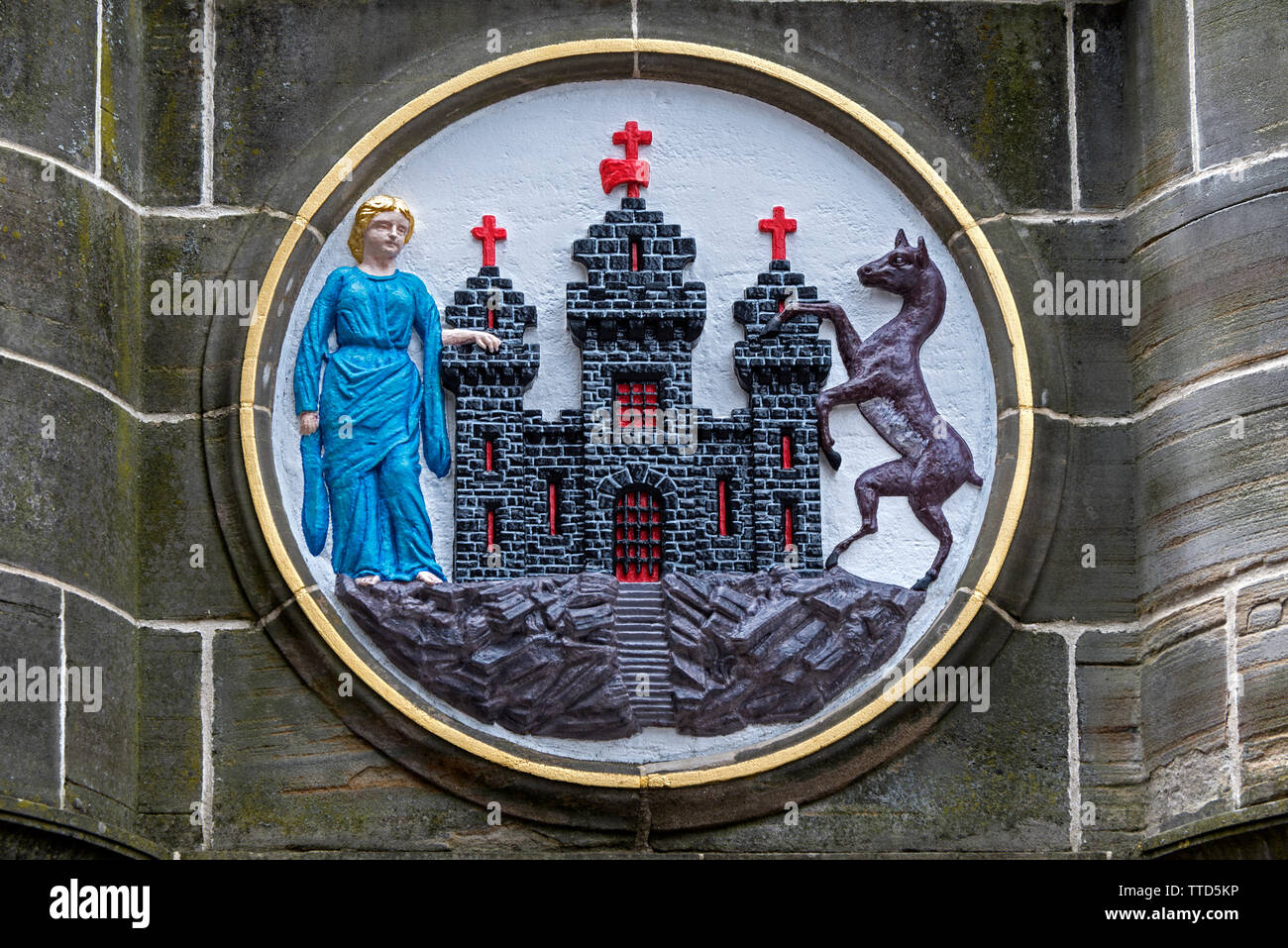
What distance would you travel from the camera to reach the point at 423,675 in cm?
1175

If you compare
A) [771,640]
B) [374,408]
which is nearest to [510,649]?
[771,640]

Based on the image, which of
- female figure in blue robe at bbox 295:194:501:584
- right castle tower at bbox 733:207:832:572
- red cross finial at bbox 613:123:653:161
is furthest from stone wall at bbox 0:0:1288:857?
right castle tower at bbox 733:207:832:572

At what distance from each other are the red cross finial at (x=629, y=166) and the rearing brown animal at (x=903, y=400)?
0.89 meters

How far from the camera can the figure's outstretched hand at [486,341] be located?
12203mm

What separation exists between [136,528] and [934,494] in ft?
11.4

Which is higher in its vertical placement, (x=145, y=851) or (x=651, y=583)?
(x=651, y=583)

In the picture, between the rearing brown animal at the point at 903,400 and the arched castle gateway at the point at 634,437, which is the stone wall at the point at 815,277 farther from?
the arched castle gateway at the point at 634,437

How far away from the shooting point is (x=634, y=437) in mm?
12180

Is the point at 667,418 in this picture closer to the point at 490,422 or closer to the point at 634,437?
the point at 634,437

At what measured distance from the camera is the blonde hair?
12359 mm

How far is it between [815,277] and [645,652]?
75.7 inches

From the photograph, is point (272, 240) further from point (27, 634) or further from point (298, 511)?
point (27, 634)

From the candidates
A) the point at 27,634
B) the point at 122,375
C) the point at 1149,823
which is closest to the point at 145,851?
the point at 27,634

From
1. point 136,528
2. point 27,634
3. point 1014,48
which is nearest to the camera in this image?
point 27,634
